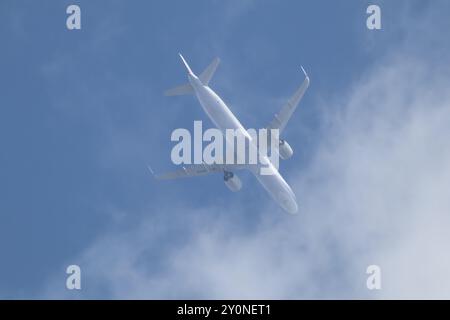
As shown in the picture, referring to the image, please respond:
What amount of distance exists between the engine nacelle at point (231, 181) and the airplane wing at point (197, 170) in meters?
0.68

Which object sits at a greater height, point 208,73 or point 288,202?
point 208,73

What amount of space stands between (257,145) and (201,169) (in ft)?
27.4

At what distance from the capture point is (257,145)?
271ft

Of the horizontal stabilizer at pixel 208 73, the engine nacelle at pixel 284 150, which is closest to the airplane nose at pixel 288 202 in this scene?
the engine nacelle at pixel 284 150

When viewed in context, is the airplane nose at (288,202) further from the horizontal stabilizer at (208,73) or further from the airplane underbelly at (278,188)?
the horizontal stabilizer at (208,73)

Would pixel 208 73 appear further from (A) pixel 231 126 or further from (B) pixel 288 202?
(B) pixel 288 202

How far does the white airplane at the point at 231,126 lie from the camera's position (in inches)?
3157

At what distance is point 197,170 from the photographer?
290 ft

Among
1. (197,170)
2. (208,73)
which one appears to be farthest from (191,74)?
(197,170)

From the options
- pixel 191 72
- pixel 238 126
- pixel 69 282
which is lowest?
pixel 69 282

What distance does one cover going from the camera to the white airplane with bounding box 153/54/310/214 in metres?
80.2

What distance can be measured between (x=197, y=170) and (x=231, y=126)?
10.4 meters
